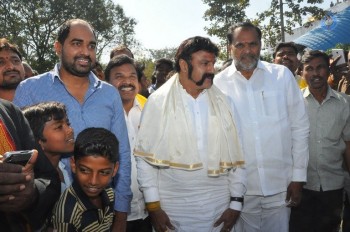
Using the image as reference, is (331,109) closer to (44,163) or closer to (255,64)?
(255,64)

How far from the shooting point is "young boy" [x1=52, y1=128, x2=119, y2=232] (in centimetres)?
226

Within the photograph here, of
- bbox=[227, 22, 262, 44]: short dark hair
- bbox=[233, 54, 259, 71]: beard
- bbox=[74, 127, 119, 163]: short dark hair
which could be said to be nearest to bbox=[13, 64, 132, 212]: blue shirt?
bbox=[74, 127, 119, 163]: short dark hair

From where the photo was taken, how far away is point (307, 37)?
2267cm

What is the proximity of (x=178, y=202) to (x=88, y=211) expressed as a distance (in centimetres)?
84

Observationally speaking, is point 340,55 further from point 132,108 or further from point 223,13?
point 223,13

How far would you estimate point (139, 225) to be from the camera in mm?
3375

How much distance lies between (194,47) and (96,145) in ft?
3.85

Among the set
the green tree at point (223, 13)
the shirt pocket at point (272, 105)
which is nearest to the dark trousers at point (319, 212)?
the shirt pocket at point (272, 105)

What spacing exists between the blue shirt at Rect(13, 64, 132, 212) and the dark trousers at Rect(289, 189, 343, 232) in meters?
2.13

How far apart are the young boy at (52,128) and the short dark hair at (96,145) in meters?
0.25

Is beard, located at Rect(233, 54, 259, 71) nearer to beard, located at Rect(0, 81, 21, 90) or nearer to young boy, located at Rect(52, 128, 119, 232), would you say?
young boy, located at Rect(52, 128, 119, 232)

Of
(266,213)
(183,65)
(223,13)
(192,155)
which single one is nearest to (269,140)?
(266,213)

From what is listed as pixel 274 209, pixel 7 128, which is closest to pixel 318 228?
pixel 274 209

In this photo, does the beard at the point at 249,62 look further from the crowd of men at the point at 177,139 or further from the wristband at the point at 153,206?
the wristband at the point at 153,206
